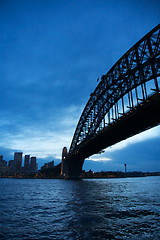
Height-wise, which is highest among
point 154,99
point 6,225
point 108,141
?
point 154,99

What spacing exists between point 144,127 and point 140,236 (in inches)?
1076

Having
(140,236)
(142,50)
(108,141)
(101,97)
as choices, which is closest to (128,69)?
(142,50)

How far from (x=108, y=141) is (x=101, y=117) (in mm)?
10292

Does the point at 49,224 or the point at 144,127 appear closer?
the point at 49,224

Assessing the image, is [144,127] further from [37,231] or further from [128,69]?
[37,231]

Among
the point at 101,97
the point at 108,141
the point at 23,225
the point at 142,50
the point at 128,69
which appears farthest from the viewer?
the point at 101,97

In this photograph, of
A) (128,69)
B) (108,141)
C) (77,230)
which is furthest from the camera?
(108,141)

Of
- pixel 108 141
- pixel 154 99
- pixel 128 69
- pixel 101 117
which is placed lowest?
pixel 108 141

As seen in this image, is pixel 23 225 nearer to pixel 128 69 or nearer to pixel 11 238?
pixel 11 238

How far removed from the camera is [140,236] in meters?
6.27

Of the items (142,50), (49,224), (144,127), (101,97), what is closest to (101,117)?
(101,97)

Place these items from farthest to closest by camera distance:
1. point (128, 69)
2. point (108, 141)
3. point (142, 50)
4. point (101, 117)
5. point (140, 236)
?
point (101, 117) → point (108, 141) → point (128, 69) → point (142, 50) → point (140, 236)

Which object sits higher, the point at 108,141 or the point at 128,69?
the point at 128,69

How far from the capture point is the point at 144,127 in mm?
31500
